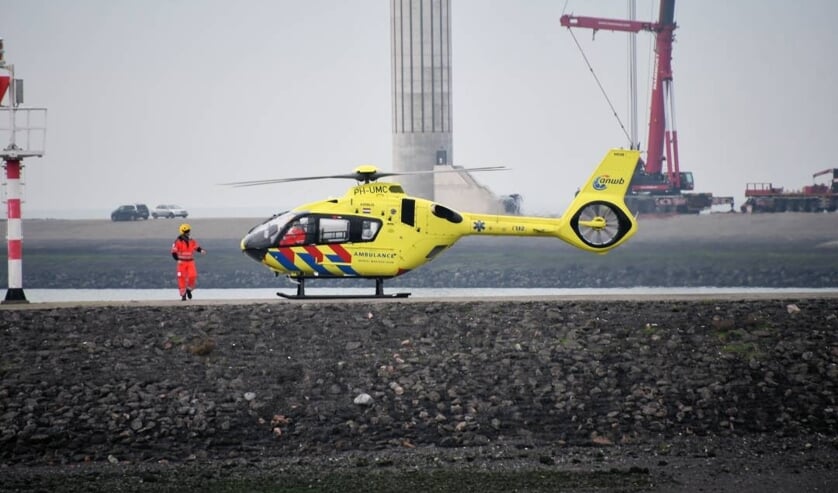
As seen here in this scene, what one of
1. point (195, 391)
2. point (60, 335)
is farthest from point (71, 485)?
point (60, 335)

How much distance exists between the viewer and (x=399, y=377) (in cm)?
2494

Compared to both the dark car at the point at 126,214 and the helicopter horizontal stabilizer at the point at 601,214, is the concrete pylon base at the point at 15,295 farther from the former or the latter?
the dark car at the point at 126,214

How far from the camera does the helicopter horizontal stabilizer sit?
103 ft

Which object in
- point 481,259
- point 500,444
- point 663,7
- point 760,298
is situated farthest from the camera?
point 663,7

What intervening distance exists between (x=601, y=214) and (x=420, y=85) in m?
65.4

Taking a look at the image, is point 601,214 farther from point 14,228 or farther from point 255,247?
point 14,228

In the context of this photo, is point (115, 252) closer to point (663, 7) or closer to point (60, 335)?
point (663, 7)

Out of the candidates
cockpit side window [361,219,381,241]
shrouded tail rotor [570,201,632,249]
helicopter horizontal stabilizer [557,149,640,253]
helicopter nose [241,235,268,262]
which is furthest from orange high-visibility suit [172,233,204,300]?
shrouded tail rotor [570,201,632,249]

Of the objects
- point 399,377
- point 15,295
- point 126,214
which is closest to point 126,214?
point 126,214

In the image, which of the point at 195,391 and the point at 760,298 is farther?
the point at 760,298

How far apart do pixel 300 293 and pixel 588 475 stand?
1067 centimetres

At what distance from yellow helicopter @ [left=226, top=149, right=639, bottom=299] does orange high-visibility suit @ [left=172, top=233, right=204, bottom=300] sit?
1.11m

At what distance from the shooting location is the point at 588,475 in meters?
21.6

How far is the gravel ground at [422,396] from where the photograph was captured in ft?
71.7
